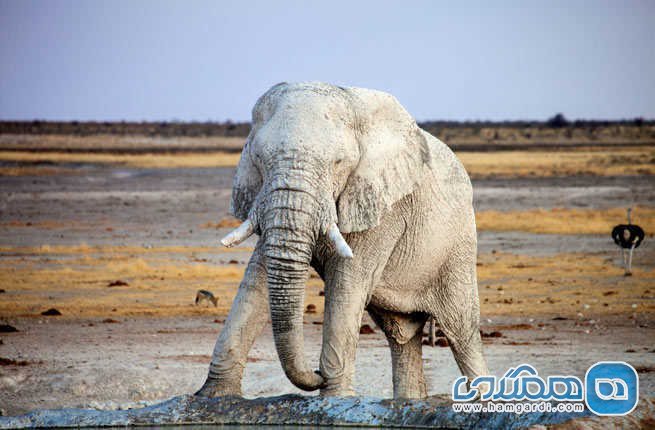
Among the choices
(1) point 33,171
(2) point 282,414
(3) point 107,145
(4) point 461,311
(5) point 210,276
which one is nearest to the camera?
(2) point 282,414

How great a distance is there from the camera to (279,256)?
23.1 feet

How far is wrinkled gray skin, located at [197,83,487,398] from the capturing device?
23.4 feet

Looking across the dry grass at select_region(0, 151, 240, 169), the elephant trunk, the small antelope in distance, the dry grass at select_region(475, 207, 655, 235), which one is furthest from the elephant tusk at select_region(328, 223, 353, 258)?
the dry grass at select_region(0, 151, 240, 169)

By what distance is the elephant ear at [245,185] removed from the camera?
762cm

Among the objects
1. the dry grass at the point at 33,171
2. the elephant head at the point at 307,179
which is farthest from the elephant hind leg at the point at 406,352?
the dry grass at the point at 33,171

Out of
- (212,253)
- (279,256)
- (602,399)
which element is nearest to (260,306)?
(279,256)

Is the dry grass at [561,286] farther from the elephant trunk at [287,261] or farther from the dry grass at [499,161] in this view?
the dry grass at [499,161]

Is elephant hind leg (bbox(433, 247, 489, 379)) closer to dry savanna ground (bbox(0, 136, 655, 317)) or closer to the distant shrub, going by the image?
dry savanna ground (bbox(0, 136, 655, 317))

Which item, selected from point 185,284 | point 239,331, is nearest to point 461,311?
point 239,331

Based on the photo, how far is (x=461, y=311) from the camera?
8.90 meters

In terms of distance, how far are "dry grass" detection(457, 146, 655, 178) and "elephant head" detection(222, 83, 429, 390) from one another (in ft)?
118

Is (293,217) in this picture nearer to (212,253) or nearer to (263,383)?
(263,383)

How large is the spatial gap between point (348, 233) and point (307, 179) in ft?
2.97

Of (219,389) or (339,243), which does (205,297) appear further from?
(339,243)
